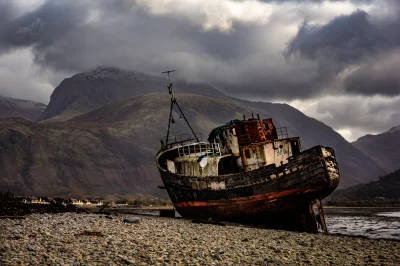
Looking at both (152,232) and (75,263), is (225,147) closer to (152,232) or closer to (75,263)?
(152,232)

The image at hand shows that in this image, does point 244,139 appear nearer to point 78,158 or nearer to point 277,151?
point 277,151

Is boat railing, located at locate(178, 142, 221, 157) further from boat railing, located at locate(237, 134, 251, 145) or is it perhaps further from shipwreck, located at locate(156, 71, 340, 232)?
boat railing, located at locate(237, 134, 251, 145)

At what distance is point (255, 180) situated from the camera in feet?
82.9

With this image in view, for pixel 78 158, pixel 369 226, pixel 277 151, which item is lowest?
pixel 369 226

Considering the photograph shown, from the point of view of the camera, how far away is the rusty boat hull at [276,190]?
77.6 feet

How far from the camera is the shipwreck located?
2386 centimetres

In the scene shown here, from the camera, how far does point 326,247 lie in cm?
1566

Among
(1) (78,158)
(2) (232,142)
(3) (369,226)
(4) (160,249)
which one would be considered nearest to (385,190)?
(3) (369,226)

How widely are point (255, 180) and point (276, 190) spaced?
1.67 m

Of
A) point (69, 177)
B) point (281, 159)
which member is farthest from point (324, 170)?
point (69, 177)

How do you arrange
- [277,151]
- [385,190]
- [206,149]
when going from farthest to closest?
[385,190] < [206,149] < [277,151]

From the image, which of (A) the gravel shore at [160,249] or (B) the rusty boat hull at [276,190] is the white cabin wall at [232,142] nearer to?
(B) the rusty boat hull at [276,190]

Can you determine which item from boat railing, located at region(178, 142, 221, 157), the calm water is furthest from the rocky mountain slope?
boat railing, located at region(178, 142, 221, 157)

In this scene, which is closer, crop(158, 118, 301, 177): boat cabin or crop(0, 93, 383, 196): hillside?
crop(158, 118, 301, 177): boat cabin
